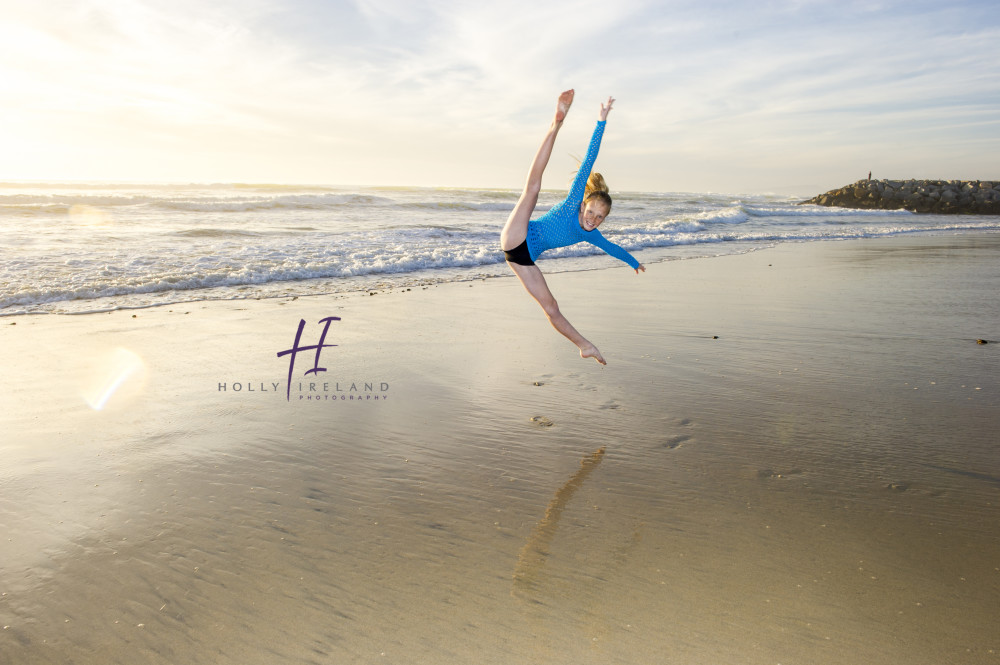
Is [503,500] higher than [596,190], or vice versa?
[596,190]

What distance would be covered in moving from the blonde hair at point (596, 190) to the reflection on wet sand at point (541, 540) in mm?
2255

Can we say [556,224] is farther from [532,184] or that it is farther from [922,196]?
[922,196]

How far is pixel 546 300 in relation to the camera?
17.0 ft

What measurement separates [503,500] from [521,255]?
235 cm

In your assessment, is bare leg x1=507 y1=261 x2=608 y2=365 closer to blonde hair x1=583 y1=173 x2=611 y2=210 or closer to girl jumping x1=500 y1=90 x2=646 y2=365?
girl jumping x1=500 y1=90 x2=646 y2=365

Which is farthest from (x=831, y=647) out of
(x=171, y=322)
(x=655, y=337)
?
(x=171, y=322)

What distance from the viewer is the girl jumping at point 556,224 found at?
4.87 metres

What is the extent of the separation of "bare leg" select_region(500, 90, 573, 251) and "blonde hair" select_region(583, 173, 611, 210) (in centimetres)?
45

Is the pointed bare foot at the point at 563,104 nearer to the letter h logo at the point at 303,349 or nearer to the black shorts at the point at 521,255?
the black shorts at the point at 521,255

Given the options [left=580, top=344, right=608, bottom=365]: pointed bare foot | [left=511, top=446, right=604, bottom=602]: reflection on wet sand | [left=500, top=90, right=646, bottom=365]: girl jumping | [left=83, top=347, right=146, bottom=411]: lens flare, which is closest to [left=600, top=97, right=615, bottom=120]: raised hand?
[left=500, top=90, right=646, bottom=365]: girl jumping

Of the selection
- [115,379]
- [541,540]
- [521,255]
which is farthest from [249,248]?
[541,540]

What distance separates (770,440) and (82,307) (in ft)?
28.1

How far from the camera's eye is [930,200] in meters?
48.5

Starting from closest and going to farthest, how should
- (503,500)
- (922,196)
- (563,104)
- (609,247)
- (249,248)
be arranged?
(503,500) < (563,104) < (609,247) < (249,248) < (922,196)
